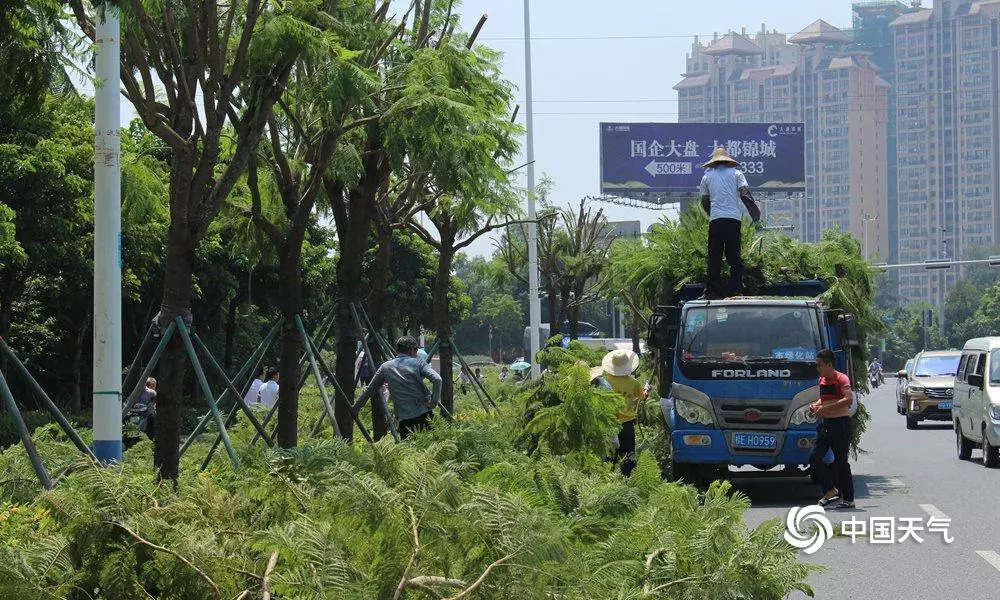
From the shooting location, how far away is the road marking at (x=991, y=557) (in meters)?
10.2

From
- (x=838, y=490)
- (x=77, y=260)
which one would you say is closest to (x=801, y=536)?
(x=838, y=490)

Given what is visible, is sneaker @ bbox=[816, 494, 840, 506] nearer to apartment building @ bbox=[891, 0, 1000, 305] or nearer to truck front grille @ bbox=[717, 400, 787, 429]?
truck front grille @ bbox=[717, 400, 787, 429]

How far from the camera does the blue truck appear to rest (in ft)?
49.9

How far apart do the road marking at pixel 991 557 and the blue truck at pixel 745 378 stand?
4.30m

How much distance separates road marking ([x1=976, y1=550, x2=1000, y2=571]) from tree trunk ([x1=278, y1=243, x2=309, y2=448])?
21.9 ft

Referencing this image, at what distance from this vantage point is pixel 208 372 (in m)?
44.9

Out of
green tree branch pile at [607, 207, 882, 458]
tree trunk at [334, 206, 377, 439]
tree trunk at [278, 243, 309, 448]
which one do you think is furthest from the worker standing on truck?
tree trunk at [278, 243, 309, 448]

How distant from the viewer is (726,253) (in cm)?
1636

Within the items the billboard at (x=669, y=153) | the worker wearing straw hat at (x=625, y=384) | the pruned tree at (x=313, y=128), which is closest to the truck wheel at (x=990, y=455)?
the worker wearing straw hat at (x=625, y=384)

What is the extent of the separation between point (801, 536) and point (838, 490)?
833cm

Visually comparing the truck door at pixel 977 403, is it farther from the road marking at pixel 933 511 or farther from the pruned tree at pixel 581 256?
the pruned tree at pixel 581 256

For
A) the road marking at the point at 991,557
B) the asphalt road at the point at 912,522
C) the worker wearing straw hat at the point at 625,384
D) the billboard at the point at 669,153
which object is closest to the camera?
the asphalt road at the point at 912,522

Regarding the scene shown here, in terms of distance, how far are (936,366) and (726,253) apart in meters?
20.6

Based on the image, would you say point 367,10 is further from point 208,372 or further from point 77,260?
point 208,372
